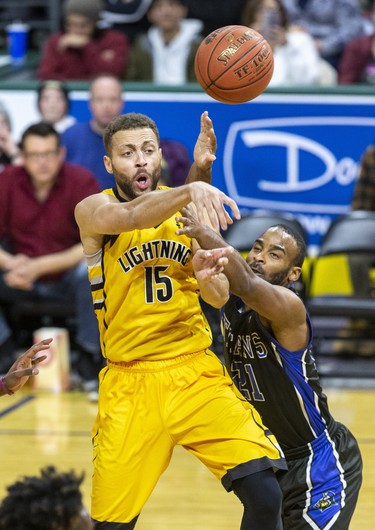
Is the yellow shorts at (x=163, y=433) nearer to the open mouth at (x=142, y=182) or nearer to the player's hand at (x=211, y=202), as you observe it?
the open mouth at (x=142, y=182)

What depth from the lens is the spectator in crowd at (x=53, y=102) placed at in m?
9.46

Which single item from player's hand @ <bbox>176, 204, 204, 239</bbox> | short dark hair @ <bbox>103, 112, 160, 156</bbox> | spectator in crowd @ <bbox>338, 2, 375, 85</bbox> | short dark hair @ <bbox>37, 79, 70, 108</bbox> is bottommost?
player's hand @ <bbox>176, 204, 204, 239</bbox>

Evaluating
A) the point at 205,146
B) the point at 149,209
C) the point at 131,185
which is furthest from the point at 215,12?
the point at 149,209

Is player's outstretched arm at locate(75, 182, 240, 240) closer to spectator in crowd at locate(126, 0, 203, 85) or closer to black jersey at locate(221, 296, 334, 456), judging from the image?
black jersey at locate(221, 296, 334, 456)

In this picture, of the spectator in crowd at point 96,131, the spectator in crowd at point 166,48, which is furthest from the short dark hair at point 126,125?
the spectator in crowd at point 166,48

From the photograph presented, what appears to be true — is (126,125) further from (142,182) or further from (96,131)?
(96,131)

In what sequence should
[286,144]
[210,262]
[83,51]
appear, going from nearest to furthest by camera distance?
[210,262]
[286,144]
[83,51]

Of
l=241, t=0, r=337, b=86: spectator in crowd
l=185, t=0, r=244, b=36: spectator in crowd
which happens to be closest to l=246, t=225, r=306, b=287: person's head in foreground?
l=241, t=0, r=337, b=86: spectator in crowd

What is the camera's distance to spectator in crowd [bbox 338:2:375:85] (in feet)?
33.0

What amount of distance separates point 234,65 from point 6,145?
508 cm

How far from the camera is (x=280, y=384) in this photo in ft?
15.6

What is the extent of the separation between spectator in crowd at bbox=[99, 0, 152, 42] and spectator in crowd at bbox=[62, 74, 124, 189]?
1.83 m

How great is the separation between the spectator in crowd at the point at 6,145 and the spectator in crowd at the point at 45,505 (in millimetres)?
6911

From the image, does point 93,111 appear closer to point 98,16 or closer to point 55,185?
point 55,185
